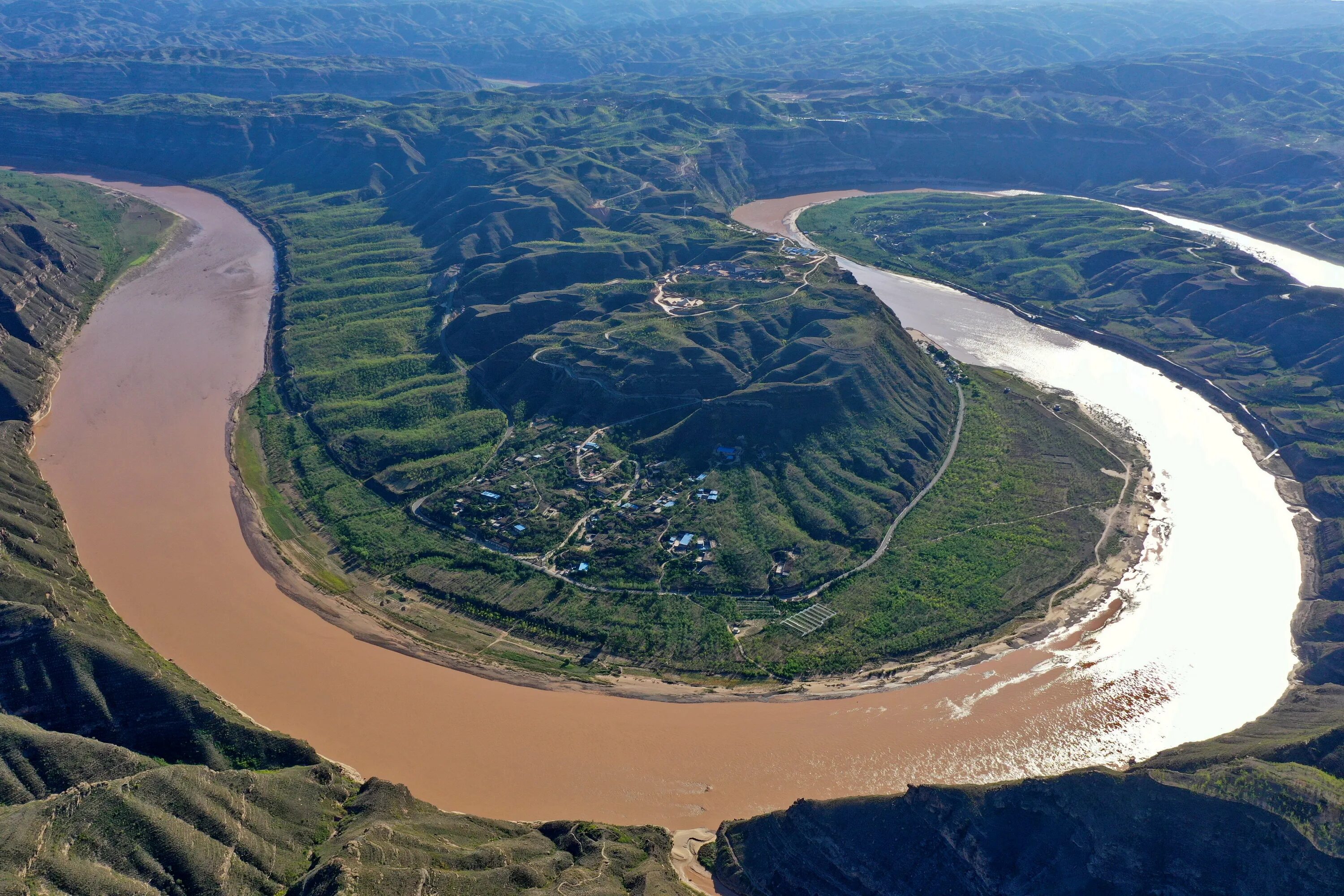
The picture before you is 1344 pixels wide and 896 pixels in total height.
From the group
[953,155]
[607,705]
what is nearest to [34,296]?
[607,705]

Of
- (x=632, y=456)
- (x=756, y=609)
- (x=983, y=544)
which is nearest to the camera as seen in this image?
(x=756, y=609)

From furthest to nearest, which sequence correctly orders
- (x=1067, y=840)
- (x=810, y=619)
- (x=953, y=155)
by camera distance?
(x=953, y=155), (x=810, y=619), (x=1067, y=840)

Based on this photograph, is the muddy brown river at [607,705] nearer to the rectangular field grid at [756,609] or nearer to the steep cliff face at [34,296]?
the rectangular field grid at [756,609]

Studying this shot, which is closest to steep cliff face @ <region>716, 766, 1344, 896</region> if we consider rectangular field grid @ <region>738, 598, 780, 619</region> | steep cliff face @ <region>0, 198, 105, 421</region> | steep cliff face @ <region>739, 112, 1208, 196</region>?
rectangular field grid @ <region>738, 598, 780, 619</region>

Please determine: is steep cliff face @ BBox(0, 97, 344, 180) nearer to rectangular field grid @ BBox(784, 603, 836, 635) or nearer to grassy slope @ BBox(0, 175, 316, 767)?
grassy slope @ BBox(0, 175, 316, 767)

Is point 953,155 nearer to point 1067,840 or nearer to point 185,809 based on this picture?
point 1067,840
